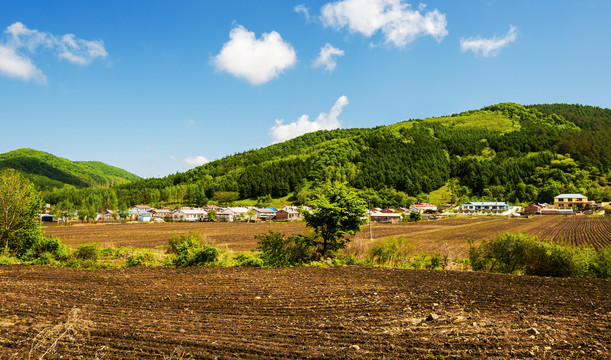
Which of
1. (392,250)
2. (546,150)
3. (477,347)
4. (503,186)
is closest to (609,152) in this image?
(546,150)

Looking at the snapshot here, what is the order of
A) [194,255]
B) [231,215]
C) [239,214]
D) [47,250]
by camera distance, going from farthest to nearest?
[231,215] < [239,214] < [47,250] < [194,255]

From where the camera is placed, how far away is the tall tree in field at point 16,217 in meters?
22.0

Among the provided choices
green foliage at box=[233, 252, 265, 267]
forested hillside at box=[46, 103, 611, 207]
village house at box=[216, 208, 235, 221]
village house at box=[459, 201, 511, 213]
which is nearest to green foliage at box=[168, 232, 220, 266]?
green foliage at box=[233, 252, 265, 267]

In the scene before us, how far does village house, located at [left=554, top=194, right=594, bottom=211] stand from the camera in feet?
382

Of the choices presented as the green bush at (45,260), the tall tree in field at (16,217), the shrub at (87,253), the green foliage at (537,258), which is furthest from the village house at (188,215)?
the green foliage at (537,258)

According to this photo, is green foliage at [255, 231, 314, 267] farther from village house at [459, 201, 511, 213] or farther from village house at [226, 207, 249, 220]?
village house at [459, 201, 511, 213]

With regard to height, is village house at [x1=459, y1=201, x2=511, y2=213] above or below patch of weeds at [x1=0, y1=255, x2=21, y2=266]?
below

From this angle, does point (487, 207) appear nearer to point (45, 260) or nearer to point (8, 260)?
point (45, 260)

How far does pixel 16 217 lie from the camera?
874 inches

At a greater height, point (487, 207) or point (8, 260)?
point (8, 260)

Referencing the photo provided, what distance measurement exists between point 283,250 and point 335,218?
4.20 m

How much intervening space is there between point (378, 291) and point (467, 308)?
3.61 meters

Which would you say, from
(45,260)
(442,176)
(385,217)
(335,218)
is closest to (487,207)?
(385,217)

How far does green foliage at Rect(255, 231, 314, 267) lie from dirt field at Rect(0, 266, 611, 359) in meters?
4.46
